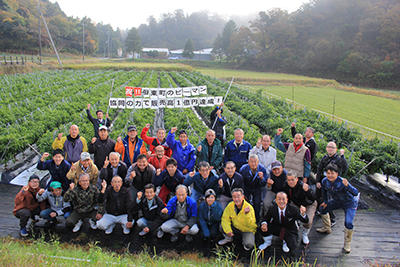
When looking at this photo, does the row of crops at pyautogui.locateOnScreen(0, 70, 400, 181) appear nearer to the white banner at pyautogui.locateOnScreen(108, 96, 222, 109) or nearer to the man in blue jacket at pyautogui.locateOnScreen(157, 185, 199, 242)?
the white banner at pyautogui.locateOnScreen(108, 96, 222, 109)

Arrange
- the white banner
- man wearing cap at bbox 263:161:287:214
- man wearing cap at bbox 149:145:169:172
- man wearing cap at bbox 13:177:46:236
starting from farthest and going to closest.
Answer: the white banner < man wearing cap at bbox 149:145:169:172 < man wearing cap at bbox 263:161:287:214 < man wearing cap at bbox 13:177:46:236

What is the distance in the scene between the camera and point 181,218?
5715 mm

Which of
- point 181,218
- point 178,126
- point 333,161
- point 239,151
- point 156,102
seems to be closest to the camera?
point 181,218

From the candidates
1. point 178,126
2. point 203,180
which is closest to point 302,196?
point 203,180

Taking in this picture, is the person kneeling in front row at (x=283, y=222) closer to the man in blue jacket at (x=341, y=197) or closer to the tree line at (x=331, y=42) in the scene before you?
the man in blue jacket at (x=341, y=197)

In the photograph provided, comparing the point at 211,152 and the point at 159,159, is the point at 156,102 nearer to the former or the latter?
the point at 159,159

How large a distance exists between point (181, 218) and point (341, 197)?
10.7 feet

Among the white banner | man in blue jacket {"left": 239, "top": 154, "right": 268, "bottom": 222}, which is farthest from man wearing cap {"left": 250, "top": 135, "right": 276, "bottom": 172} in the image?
the white banner

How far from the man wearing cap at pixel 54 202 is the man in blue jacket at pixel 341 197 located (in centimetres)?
537

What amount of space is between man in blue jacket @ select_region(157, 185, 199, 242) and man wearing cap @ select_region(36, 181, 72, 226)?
2.06m

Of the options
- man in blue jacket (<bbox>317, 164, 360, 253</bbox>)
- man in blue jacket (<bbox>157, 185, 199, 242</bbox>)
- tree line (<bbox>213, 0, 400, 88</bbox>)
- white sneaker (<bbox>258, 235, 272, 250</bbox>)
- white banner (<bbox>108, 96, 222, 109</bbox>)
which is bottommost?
white sneaker (<bbox>258, 235, 272, 250</bbox>)

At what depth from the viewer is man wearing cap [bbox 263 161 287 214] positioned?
6098mm

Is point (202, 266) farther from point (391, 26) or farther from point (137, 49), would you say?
point (137, 49)

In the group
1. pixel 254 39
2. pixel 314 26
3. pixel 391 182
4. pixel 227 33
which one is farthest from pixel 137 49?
pixel 391 182
